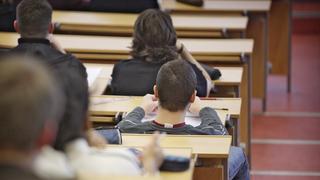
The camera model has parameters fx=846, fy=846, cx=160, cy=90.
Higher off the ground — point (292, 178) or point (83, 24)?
point (83, 24)

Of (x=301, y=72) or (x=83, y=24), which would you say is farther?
(x=301, y=72)

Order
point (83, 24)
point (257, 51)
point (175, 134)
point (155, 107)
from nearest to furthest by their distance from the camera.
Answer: point (175, 134) → point (155, 107) → point (83, 24) → point (257, 51)

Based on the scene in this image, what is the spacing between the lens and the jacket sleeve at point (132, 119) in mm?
3893

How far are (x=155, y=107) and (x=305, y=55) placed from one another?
17.5 ft

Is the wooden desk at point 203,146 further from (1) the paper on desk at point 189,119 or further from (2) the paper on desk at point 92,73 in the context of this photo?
(2) the paper on desk at point 92,73

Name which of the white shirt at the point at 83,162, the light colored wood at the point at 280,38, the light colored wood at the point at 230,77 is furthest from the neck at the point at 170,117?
the light colored wood at the point at 280,38

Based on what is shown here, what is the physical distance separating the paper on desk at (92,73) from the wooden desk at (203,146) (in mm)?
1144

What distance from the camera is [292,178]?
5578 millimetres

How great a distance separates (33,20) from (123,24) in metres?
2.21

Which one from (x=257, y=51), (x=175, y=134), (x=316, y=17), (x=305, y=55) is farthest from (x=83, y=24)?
(x=316, y=17)

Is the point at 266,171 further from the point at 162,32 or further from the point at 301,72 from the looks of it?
the point at 301,72

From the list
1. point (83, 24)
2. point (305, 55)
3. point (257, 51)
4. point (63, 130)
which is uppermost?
point (63, 130)

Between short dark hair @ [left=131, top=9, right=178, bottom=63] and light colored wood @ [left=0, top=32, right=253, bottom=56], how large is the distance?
2.34 ft

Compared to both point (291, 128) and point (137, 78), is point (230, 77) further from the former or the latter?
point (291, 128)
